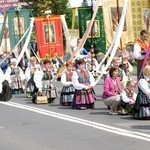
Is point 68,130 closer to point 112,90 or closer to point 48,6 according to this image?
point 112,90

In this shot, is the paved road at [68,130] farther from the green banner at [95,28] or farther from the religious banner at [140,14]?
the green banner at [95,28]

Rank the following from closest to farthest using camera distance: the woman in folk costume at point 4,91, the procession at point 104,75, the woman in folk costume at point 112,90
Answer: the procession at point 104,75
the woman in folk costume at point 112,90
the woman in folk costume at point 4,91

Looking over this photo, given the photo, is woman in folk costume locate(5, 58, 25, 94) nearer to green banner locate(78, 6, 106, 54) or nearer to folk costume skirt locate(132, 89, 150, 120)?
green banner locate(78, 6, 106, 54)

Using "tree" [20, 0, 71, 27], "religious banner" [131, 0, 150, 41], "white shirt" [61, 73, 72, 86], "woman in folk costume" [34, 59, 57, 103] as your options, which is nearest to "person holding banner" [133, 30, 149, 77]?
"religious banner" [131, 0, 150, 41]

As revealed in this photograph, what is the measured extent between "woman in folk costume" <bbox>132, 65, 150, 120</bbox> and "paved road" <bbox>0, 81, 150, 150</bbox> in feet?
0.70

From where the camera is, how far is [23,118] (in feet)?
41.9

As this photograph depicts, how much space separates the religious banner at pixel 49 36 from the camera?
931 inches

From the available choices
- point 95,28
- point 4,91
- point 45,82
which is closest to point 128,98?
point 45,82

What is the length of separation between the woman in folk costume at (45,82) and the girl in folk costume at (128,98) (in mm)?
3747

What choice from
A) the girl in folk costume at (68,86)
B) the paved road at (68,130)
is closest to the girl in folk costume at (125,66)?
the paved road at (68,130)

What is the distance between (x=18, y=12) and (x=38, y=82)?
28.2ft

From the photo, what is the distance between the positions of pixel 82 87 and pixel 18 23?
10879 mm

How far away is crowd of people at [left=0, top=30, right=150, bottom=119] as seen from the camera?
11.8 meters

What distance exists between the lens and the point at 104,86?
1326cm
